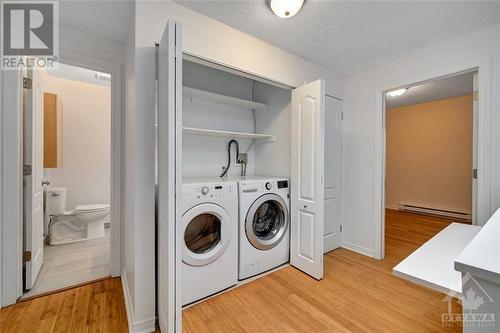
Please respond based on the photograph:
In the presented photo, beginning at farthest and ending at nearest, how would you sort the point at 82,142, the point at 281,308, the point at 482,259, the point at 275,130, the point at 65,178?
the point at 82,142 < the point at 65,178 < the point at 275,130 < the point at 281,308 < the point at 482,259

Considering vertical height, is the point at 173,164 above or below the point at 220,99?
below

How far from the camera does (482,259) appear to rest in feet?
2.06

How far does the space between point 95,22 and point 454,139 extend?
5.91 meters

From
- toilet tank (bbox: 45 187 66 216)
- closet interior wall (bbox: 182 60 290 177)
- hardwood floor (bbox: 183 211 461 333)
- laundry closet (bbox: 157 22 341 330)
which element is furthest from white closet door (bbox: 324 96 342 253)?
toilet tank (bbox: 45 187 66 216)

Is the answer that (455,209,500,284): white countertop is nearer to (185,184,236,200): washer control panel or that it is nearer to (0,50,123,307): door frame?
(185,184,236,200): washer control panel

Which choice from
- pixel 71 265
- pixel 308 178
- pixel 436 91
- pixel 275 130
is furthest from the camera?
pixel 436 91

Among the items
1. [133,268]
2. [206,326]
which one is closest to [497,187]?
[206,326]

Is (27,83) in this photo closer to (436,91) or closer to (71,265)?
(71,265)

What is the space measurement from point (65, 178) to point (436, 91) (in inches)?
255

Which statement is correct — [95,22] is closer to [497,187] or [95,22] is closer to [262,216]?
[262,216]

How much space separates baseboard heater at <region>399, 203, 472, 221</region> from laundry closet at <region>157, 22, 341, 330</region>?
10.2ft

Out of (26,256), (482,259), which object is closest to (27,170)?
(26,256)

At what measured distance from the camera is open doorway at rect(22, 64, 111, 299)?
71.7 inches

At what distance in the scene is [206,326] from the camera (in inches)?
57.7
